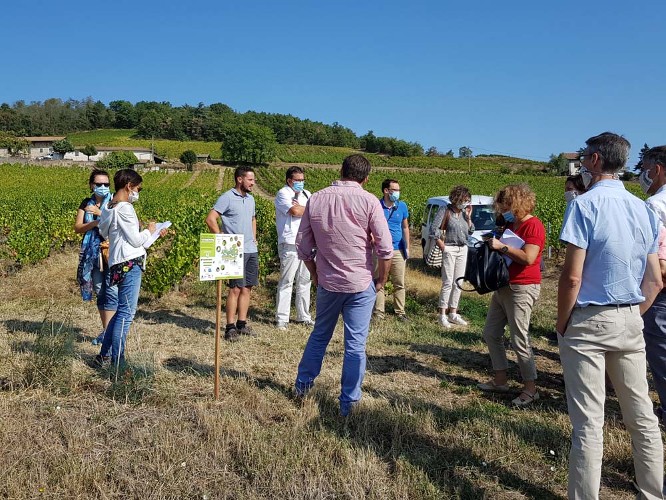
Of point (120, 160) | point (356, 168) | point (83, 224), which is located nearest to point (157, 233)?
point (83, 224)

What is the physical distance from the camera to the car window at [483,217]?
1127 cm

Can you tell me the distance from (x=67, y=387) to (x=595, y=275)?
12.2 feet

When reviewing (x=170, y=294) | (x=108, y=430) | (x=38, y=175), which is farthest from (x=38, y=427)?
(x=38, y=175)

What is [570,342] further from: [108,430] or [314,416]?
[108,430]

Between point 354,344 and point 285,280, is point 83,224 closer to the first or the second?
point 285,280

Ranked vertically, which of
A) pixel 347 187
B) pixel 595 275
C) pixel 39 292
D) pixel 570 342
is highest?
pixel 347 187

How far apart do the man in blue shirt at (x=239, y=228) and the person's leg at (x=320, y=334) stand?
1905 mm

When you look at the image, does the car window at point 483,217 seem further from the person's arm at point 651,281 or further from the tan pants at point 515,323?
the person's arm at point 651,281

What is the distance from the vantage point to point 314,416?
353cm

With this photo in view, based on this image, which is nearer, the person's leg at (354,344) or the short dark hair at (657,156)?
the short dark hair at (657,156)

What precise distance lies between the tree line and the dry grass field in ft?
301

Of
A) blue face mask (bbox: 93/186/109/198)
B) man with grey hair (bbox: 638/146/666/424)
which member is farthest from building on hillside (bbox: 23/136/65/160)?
man with grey hair (bbox: 638/146/666/424)

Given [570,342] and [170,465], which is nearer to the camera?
[570,342]

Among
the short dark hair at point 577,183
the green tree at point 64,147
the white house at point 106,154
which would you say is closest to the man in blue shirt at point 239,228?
the short dark hair at point 577,183
